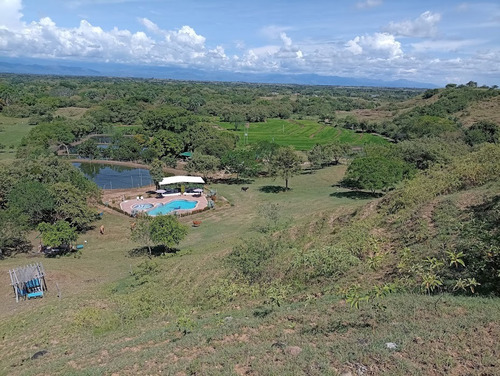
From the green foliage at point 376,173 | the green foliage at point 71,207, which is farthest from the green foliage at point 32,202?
the green foliage at point 376,173

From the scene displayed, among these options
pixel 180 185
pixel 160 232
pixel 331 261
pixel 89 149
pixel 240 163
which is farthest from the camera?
pixel 89 149

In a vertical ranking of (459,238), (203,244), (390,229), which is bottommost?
(203,244)

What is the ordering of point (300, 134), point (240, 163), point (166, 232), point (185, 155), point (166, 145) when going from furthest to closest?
point (300, 134)
point (185, 155)
point (166, 145)
point (240, 163)
point (166, 232)

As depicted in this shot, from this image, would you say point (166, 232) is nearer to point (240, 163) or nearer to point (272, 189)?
point (272, 189)

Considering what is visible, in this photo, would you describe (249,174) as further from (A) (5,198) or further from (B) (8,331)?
(B) (8,331)

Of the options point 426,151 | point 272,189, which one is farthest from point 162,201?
point 426,151

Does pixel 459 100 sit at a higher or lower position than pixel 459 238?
higher

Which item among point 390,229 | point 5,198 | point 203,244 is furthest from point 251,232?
point 5,198
